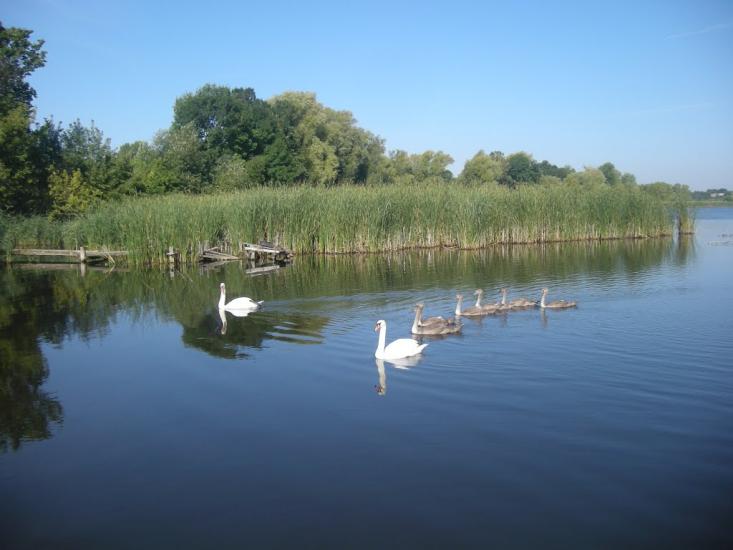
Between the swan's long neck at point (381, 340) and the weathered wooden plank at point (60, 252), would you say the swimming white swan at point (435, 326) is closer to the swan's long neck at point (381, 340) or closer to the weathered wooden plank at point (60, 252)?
the swan's long neck at point (381, 340)

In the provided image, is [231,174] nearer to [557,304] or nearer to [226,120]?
[226,120]

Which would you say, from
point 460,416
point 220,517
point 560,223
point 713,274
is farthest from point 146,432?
point 560,223

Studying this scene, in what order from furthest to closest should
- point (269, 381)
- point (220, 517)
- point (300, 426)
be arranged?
point (269, 381) → point (300, 426) → point (220, 517)

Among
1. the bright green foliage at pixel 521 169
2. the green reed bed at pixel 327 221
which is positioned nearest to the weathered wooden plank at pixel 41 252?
the green reed bed at pixel 327 221

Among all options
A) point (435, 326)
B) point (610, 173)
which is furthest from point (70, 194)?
point (610, 173)

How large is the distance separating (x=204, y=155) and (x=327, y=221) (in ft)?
82.7

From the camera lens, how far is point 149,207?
103 feet

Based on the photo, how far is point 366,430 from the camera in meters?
8.55

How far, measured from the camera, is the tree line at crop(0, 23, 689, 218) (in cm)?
3956

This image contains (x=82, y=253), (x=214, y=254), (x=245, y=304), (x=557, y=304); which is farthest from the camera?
(x=82, y=253)

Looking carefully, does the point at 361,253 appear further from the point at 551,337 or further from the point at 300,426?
the point at 300,426

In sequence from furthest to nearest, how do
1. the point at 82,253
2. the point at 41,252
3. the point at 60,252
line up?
the point at 41,252
the point at 60,252
the point at 82,253

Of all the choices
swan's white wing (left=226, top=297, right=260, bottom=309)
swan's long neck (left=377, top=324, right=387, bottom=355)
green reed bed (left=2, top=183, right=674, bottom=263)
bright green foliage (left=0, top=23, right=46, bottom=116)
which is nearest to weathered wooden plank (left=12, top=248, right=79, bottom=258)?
green reed bed (left=2, top=183, right=674, bottom=263)

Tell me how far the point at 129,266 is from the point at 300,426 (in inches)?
942
